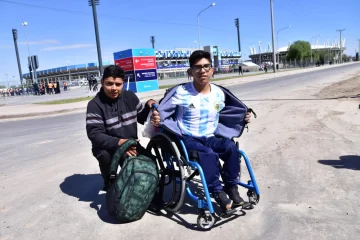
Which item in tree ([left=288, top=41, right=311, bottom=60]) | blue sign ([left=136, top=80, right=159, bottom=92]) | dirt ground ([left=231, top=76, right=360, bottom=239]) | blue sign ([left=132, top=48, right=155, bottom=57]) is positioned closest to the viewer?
dirt ground ([left=231, top=76, right=360, bottom=239])

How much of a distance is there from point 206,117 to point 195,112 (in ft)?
0.43

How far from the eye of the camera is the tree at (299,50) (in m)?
98.4

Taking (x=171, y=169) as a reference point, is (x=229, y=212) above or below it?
below

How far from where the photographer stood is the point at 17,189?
178 inches

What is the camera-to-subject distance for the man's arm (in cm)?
328

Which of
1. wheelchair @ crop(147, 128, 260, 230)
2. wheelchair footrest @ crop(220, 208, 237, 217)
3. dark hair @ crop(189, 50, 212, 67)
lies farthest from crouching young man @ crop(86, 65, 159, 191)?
wheelchair footrest @ crop(220, 208, 237, 217)

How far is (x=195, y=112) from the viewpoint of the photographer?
354cm

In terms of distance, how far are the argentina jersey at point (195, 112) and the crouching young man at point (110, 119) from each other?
306 millimetres

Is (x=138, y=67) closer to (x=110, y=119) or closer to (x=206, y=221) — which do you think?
(x=110, y=119)

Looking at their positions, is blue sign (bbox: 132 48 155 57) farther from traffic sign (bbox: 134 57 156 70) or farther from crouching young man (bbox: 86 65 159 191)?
crouching young man (bbox: 86 65 159 191)

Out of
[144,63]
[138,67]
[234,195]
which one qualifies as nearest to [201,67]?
[234,195]

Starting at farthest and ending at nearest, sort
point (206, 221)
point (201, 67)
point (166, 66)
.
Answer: point (166, 66), point (201, 67), point (206, 221)

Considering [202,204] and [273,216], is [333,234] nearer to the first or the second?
[273,216]

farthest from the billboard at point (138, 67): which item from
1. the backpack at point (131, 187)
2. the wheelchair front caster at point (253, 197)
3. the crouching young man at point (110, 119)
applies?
the wheelchair front caster at point (253, 197)
